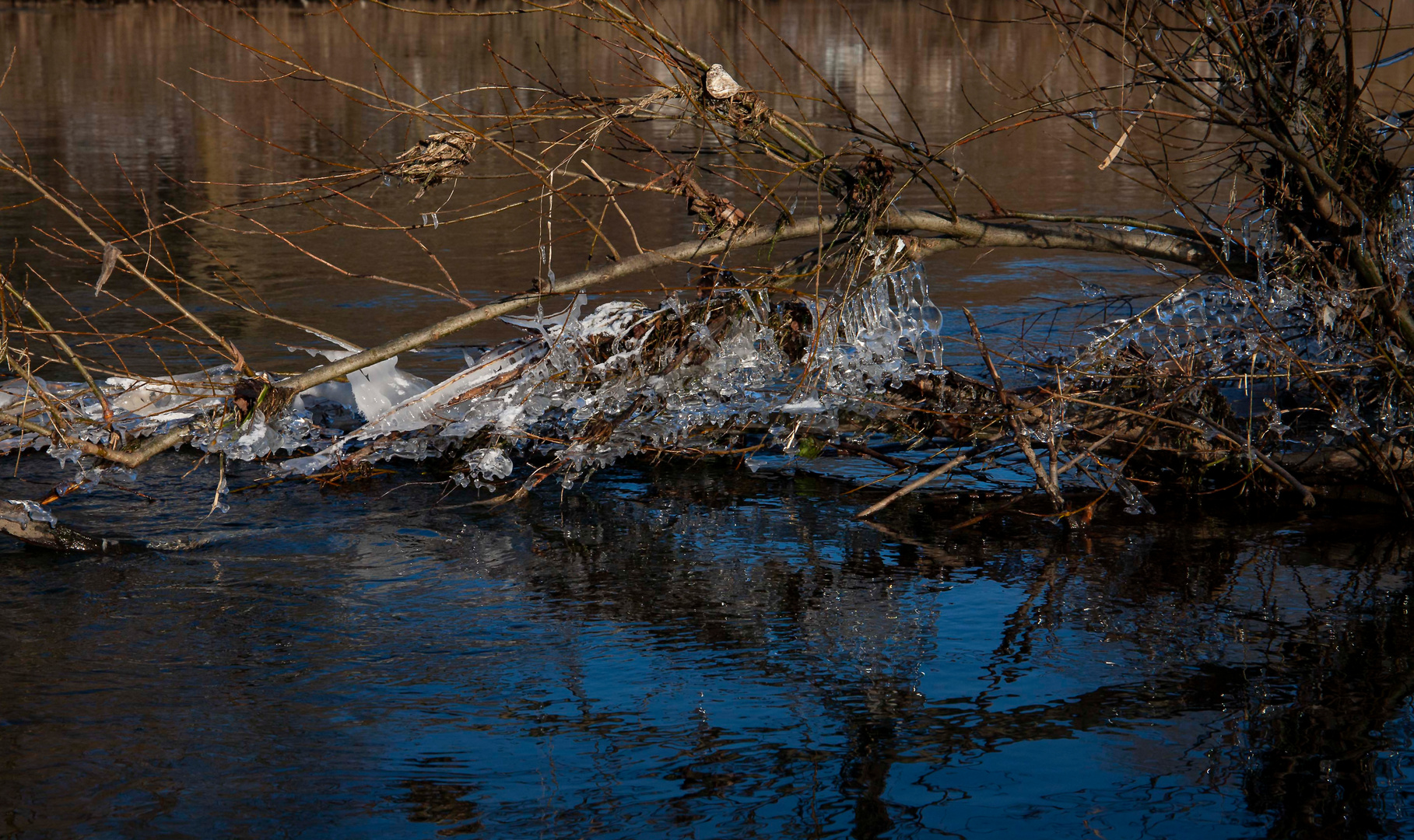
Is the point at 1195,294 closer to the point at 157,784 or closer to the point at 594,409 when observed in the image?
the point at 594,409

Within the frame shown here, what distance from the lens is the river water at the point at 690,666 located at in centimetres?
333

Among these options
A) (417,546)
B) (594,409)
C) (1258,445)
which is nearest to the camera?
(417,546)

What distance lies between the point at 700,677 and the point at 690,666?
0.29ft

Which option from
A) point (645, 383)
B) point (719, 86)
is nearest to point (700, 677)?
point (645, 383)

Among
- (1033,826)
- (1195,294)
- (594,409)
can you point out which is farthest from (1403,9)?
(1033,826)

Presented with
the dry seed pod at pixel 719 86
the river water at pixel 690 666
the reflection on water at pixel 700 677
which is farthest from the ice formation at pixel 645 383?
the dry seed pod at pixel 719 86

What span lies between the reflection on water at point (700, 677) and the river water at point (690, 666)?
12mm

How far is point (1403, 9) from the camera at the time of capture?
69.6 ft

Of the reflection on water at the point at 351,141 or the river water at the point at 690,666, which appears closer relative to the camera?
the river water at the point at 690,666

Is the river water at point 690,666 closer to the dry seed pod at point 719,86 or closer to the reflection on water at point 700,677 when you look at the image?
the reflection on water at point 700,677

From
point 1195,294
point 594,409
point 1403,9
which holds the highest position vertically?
point 1403,9

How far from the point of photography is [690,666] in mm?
4125

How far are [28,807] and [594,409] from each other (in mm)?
3167

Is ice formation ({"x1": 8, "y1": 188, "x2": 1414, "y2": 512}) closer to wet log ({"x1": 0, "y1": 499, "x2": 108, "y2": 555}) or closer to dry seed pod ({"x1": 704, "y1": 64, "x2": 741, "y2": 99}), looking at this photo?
wet log ({"x1": 0, "y1": 499, "x2": 108, "y2": 555})
